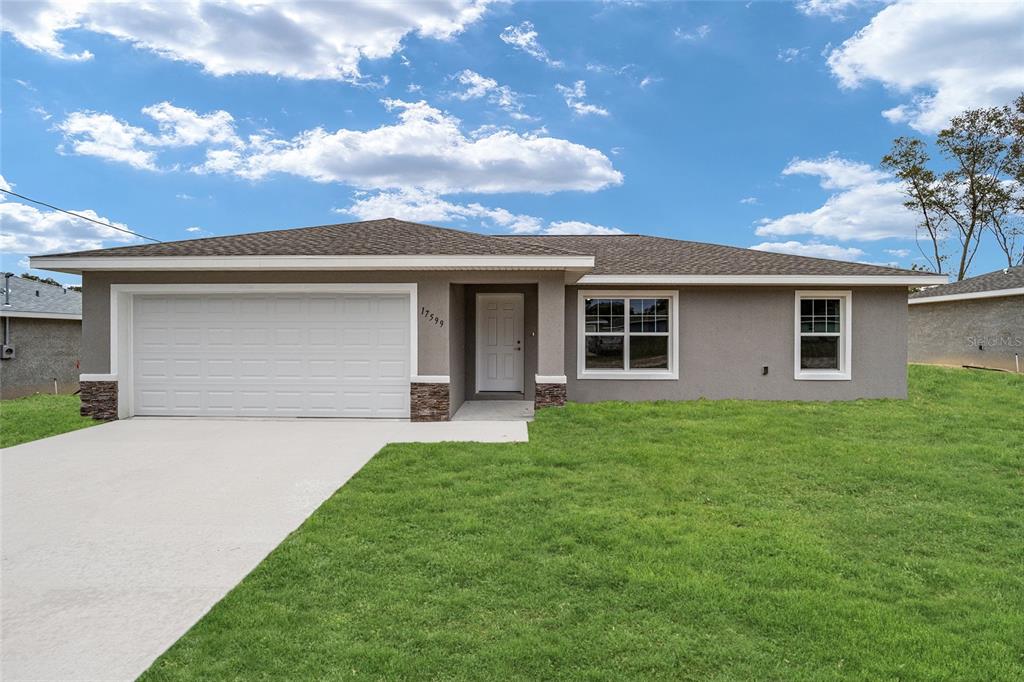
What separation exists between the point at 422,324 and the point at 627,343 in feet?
13.8

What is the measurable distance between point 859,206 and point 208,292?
102 feet

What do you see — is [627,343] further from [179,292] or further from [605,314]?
[179,292]

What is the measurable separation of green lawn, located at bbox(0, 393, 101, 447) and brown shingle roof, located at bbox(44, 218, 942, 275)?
284 cm

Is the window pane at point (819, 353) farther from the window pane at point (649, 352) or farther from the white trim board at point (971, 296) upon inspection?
the white trim board at point (971, 296)

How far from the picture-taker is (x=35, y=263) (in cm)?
959

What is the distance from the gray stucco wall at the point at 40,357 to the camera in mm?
14516

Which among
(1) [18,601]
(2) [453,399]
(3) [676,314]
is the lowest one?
(1) [18,601]

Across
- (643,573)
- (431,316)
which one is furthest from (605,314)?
(643,573)

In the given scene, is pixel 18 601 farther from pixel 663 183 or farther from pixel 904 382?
pixel 663 183

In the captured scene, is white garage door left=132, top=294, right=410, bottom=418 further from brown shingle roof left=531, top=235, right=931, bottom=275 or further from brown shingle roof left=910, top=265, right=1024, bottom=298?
brown shingle roof left=910, top=265, right=1024, bottom=298

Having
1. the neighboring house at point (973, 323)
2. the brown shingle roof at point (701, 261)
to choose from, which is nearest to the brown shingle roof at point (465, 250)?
the brown shingle roof at point (701, 261)

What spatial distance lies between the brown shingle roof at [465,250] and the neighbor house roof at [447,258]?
17 millimetres

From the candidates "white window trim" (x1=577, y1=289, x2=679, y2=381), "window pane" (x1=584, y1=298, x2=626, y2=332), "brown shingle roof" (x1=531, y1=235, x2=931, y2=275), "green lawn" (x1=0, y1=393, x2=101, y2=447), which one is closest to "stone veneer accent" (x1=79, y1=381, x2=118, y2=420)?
"green lawn" (x1=0, y1=393, x2=101, y2=447)

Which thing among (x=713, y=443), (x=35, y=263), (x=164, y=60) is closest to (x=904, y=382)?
(x=713, y=443)
